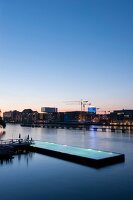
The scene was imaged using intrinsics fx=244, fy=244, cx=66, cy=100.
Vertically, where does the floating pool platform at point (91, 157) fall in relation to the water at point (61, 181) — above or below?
above

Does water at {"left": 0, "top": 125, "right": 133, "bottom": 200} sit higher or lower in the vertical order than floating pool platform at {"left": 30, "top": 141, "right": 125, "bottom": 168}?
lower

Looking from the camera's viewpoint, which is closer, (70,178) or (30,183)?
(30,183)

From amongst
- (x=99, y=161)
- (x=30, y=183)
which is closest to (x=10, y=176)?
(x=30, y=183)

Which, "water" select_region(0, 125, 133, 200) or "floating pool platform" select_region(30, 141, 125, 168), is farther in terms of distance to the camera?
"floating pool platform" select_region(30, 141, 125, 168)

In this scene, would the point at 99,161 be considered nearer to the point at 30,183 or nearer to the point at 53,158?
the point at 53,158

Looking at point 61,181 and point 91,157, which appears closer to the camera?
point 61,181

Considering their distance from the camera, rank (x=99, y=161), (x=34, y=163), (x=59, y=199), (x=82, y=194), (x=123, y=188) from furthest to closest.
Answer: (x=34, y=163) → (x=99, y=161) → (x=123, y=188) → (x=82, y=194) → (x=59, y=199)

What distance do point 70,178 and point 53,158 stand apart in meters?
10.5

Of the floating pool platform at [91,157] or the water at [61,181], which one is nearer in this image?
the water at [61,181]

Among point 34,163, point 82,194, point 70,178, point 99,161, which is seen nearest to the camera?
point 82,194

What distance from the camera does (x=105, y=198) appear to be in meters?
25.5

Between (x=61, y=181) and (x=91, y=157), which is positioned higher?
(x=91, y=157)

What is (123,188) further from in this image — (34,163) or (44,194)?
(34,163)

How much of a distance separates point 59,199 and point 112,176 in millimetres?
10897
